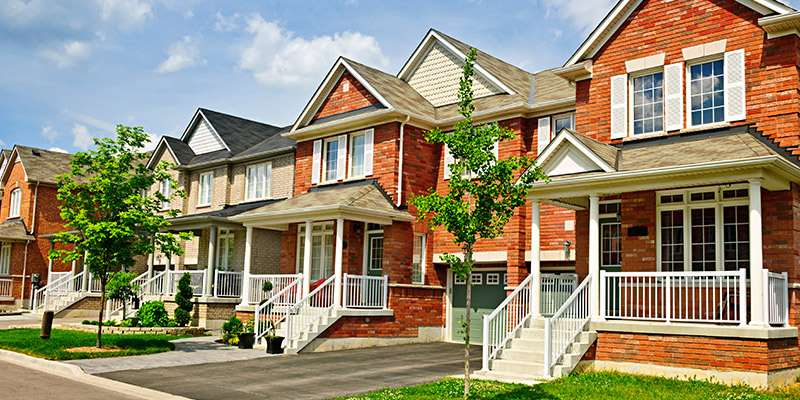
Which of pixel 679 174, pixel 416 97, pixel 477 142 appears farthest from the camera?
pixel 416 97

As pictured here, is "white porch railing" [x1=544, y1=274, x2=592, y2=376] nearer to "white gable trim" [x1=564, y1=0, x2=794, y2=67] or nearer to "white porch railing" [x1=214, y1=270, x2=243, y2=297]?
"white gable trim" [x1=564, y1=0, x2=794, y2=67]

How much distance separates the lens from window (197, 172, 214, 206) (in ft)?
99.2

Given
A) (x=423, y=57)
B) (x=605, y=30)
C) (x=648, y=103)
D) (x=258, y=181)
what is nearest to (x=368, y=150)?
(x=423, y=57)

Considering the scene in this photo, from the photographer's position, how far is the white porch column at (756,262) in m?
12.2

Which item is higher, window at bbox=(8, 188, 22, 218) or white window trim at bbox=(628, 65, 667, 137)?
white window trim at bbox=(628, 65, 667, 137)

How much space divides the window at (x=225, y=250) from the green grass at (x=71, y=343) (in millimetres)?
6661

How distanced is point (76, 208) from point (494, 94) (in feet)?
42.5

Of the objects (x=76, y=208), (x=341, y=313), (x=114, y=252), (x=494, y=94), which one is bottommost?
(x=341, y=313)

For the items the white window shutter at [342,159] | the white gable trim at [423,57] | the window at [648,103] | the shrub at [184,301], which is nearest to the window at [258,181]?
the shrub at [184,301]

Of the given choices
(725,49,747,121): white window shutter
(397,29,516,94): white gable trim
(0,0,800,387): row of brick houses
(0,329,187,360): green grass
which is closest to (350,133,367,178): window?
(0,0,800,387): row of brick houses

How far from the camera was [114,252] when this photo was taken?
1806 centimetres

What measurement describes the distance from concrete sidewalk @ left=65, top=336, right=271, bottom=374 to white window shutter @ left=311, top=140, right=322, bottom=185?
6673 millimetres

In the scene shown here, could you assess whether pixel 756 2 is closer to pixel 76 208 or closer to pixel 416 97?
pixel 416 97

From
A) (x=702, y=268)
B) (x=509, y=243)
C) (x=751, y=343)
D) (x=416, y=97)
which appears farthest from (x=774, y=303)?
(x=416, y=97)
